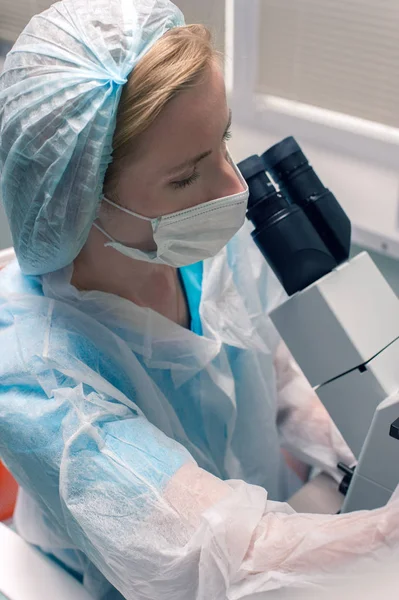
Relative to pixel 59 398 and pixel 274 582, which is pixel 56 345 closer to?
pixel 59 398

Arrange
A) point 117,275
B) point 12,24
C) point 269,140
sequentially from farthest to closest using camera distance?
point 12,24 < point 269,140 < point 117,275

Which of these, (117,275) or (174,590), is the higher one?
(117,275)

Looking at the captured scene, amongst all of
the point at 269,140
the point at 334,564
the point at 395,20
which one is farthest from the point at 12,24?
the point at 334,564

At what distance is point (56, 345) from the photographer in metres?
0.88

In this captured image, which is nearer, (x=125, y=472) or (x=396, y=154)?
Result: (x=125, y=472)

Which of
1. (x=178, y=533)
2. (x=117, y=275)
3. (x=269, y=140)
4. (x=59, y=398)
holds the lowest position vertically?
(x=178, y=533)

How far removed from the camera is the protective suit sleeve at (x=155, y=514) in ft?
2.27

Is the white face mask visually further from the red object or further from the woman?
the red object

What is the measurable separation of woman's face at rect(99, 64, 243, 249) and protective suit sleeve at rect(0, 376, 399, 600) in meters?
0.26

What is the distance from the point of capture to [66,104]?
805mm

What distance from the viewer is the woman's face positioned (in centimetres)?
83

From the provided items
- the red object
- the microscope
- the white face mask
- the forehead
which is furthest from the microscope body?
the red object

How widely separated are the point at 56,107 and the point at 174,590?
62 centimetres

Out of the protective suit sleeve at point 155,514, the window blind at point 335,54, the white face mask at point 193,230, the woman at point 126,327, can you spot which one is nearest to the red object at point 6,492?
the woman at point 126,327
